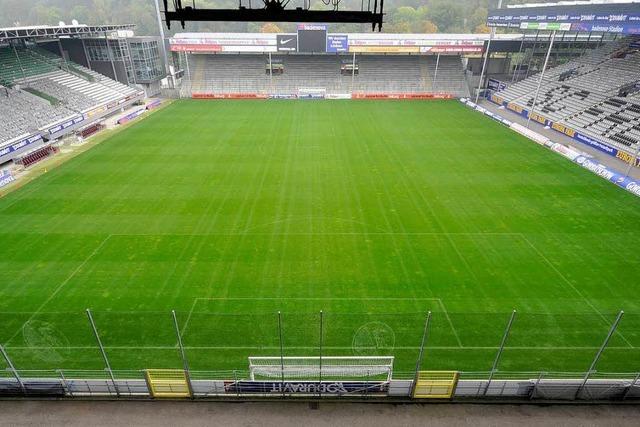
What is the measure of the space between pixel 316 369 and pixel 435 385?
3.27 m

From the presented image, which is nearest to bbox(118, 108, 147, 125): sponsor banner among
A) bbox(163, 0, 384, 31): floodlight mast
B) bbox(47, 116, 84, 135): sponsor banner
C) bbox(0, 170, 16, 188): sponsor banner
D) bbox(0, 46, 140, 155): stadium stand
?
bbox(0, 46, 140, 155): stadium stand

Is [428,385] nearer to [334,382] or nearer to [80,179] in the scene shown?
[334,382]

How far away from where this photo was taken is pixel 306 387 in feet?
33.7

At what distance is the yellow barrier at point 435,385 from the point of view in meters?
9.91

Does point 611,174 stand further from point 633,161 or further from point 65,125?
point 65,125

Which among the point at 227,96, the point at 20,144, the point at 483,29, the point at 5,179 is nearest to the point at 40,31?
the point at 20,144

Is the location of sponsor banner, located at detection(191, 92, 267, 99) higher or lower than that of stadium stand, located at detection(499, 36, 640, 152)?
lower

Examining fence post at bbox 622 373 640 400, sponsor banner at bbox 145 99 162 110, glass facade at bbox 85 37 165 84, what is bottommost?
sponsor banner at bbox 145 99 162 110

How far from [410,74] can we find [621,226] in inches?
1635

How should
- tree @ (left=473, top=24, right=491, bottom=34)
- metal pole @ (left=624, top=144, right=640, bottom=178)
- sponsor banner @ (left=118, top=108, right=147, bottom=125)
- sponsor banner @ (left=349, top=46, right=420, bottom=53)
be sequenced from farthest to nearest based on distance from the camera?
tree @ (left=473, top=24, right=491, bottom=34) → sponsor banner @ (left=349, top=46, right=420, bottom=53) → sponsor banner @ (left=118, top=108, right=147, bottom=125) → metal pole @ (left=624, top=144, right=640, bottom=178)

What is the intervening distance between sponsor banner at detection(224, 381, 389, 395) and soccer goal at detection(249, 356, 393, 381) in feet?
0.82

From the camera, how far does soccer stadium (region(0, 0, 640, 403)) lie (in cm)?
1148

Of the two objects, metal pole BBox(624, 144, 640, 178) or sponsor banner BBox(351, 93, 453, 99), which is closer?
metal pole BBox(624, 144, 640, 178)

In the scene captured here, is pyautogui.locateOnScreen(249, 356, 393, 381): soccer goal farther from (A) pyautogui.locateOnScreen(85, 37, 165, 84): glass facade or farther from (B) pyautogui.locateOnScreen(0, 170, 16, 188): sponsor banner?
(A) pyautogui.locateOnScreen(85, 37, 165, 84): glass facade
